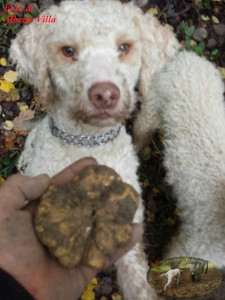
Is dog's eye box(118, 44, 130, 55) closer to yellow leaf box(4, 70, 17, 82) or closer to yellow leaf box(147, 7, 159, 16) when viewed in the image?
yellow leaf box(4, 70, 17, 82)

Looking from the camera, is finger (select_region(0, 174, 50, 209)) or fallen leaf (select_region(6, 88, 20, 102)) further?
fallen leaf (select_region(6, 88, 20, 102))

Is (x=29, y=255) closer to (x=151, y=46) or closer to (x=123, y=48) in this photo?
(x=123, y=48)

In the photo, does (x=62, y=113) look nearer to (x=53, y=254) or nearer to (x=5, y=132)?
(x=53, y=254)

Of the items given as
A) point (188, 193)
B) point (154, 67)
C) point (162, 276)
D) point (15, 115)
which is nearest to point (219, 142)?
point (188, 193)

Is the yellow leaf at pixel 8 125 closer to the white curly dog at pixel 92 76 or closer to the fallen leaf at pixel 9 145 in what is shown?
the fallen leaf at pixel 9 145

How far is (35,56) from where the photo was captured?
182 centimetres

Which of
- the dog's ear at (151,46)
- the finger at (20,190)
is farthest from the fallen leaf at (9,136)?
the finger at (20,190)

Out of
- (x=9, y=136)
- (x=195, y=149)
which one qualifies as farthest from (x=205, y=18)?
(x=9, y=136)

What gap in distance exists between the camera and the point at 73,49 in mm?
1686

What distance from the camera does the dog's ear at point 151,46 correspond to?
1947 mm

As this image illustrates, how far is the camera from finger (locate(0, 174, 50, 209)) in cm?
139

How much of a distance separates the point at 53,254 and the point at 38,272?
0.12 m

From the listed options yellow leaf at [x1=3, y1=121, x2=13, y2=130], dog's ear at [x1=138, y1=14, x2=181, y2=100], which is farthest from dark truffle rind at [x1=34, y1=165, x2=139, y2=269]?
yellow leaf at [x1=3, y1=121, x2=13, y2=130]

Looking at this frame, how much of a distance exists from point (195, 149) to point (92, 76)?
4.35 feet
